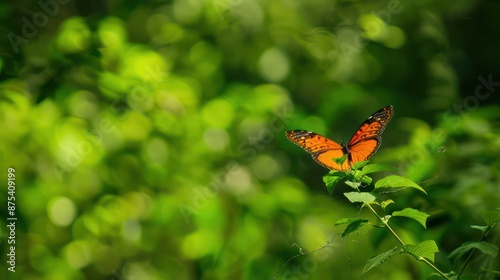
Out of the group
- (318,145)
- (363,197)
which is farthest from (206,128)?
(363,197)

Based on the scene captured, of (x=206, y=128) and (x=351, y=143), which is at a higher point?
(x=351, y=143)

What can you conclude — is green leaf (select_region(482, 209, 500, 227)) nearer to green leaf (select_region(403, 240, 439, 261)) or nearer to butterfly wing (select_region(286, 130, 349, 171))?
green leaf (select_region(403, 240, 439, 261))

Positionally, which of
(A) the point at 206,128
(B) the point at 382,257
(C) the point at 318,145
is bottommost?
(A) the point at 206,128

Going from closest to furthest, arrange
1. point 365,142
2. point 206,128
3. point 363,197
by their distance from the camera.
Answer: point 363,197 → point 365,142 → point 206,128

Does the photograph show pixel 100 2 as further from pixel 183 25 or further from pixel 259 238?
pixel 259 238

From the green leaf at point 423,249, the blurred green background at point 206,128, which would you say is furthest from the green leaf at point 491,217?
the blurred green background at point 206,128

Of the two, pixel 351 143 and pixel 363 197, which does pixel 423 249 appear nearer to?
pixel 363 197
